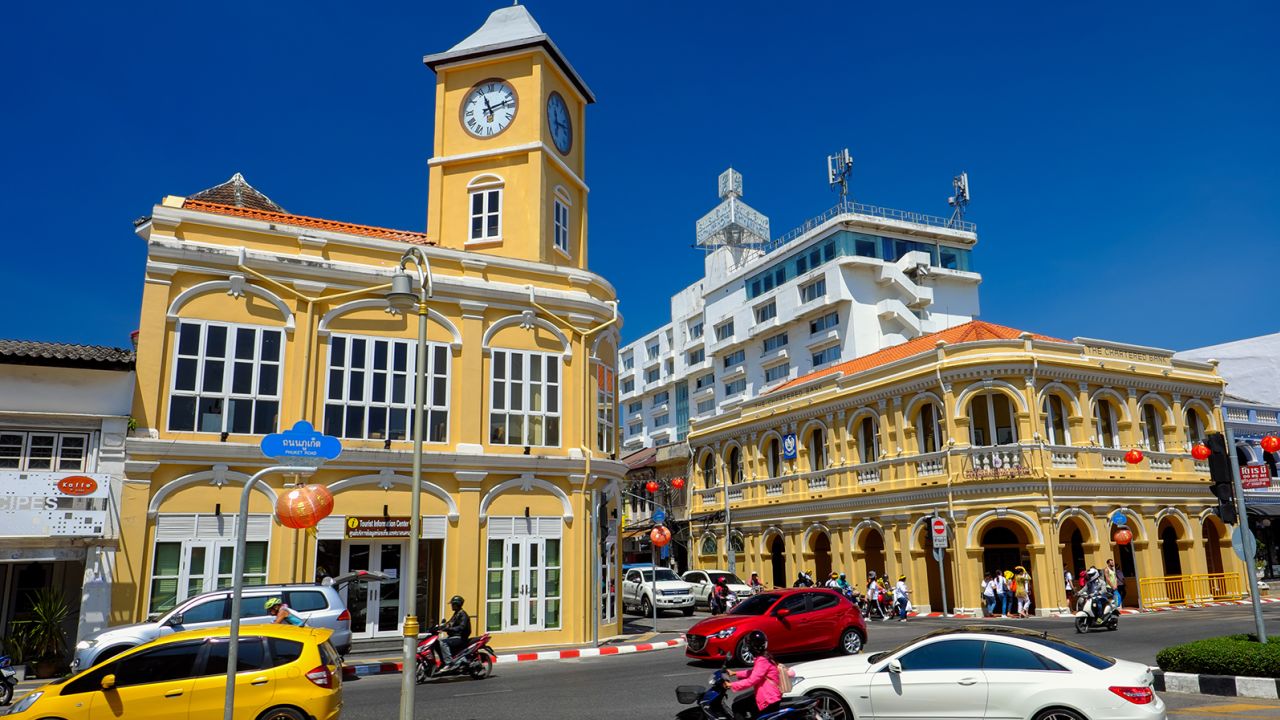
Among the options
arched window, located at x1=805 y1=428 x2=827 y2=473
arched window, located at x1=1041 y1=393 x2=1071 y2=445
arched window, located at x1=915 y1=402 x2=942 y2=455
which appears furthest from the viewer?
arched window, located at x1=805 y1=428 x2=827 y2=473

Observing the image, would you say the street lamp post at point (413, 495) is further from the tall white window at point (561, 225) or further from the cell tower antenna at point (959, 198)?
the cell tower antenna at point (959, 198)

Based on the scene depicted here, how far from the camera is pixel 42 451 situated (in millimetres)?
19266

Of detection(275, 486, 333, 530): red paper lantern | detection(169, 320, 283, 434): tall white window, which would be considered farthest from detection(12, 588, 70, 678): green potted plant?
detection(275, 486, 333, 530): red paper lantern

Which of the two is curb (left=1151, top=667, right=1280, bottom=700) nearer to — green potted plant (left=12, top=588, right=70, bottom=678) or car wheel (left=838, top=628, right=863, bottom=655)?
car wheel (left=838, top=628, right=863, bottom=655)

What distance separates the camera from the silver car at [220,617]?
50.2 ft

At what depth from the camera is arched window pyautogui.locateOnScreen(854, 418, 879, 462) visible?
35.7 metres

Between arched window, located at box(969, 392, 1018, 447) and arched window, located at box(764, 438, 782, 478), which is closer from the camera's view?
arched window, located at box(969, 392, 1018, 447)

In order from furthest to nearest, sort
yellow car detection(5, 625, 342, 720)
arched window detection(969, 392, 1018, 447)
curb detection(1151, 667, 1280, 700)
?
arched window detection(969, 392, 1018, 447) → curb detection(1151, 667, 1280, 700) → yellow car detection(5, 625, 342, 720)

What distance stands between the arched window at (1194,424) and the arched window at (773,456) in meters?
16.6

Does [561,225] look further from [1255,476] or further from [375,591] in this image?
[1255,476]

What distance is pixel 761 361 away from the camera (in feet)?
220

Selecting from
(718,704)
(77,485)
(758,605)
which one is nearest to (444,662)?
(758,605)

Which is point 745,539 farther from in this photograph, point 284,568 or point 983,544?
point 284,568

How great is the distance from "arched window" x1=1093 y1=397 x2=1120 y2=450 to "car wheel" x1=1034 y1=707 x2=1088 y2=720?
2625 cm
